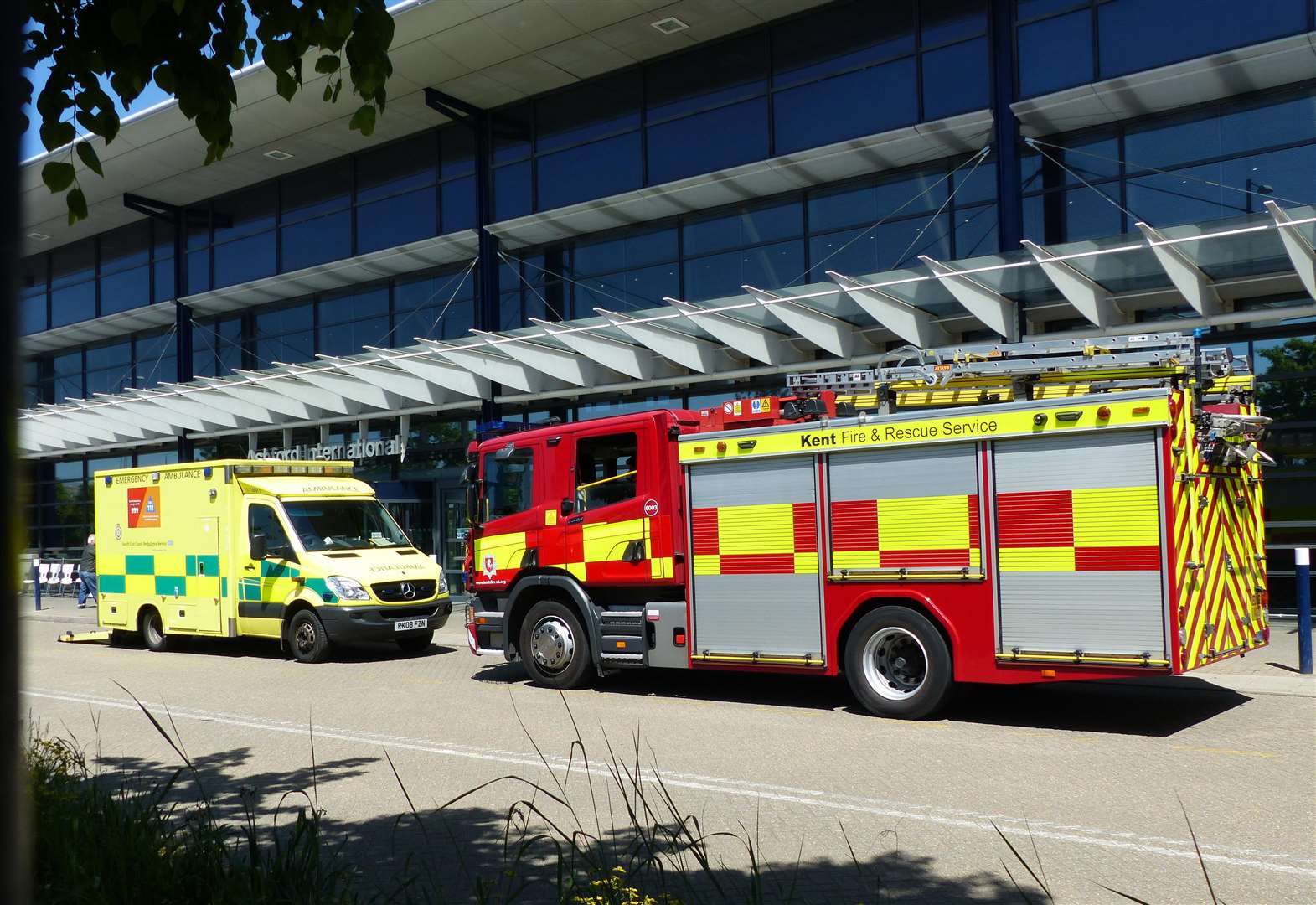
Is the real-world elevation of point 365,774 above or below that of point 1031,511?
below

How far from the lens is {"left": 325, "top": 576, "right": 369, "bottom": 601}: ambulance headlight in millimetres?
15000

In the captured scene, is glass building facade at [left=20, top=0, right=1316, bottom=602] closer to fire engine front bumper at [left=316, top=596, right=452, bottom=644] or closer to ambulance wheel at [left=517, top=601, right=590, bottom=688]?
fire engine front bumper at [left=316, top=596, right=452, bottom=644]

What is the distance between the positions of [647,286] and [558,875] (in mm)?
17514

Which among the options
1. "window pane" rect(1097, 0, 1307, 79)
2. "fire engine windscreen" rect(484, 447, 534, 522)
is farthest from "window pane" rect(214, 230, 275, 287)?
"window pane" rect(1097, 0, 1307, 79)

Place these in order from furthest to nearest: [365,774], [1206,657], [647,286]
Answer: [647,286] → [1206,657] → [365,774]

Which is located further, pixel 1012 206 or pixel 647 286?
pixel 647 286

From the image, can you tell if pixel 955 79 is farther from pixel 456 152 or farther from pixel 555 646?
pixel 555 646

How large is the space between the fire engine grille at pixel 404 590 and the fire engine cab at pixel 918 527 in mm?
3611

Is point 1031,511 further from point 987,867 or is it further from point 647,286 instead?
point 647,286

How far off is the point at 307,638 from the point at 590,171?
10.5 metres

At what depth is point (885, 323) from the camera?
53.7ft

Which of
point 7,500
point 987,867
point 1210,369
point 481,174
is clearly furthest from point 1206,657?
point 481,174

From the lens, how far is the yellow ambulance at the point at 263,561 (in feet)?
49.9

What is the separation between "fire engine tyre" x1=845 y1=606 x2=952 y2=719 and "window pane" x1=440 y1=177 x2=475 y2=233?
1566cm
